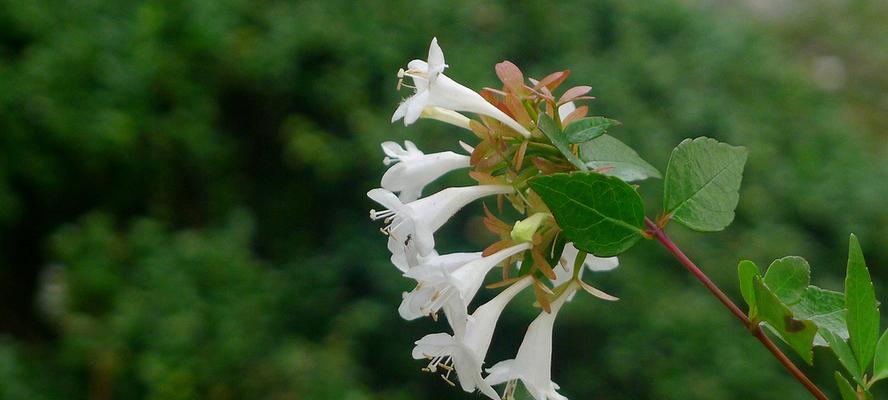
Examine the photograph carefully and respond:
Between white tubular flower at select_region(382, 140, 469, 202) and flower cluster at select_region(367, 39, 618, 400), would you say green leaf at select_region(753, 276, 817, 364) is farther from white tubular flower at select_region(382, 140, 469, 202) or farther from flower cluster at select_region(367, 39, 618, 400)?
white tubular flower at select_region(382, 140, 469, 202)

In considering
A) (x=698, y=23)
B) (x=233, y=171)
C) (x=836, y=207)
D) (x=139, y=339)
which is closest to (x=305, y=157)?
(x=233, y=171)

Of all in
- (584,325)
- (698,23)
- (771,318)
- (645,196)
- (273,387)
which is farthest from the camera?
(698,23)

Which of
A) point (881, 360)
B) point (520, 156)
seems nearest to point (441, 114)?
point (520, 156)

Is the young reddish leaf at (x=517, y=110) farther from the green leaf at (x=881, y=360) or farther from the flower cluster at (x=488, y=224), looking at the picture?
Result: the green leaf at (x=881, y=360)

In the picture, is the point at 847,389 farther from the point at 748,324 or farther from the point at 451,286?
the point at 451,286

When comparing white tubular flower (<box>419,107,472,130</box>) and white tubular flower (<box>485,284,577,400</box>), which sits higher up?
white tubular flower (<box>419,107,472,130</box>)

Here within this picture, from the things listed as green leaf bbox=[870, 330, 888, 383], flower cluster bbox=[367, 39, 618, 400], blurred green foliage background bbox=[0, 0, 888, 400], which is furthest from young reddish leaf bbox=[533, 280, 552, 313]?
blurred green foliage background bbox=[0, 0, 888, 400]

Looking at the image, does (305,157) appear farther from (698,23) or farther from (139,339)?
(698,23)
